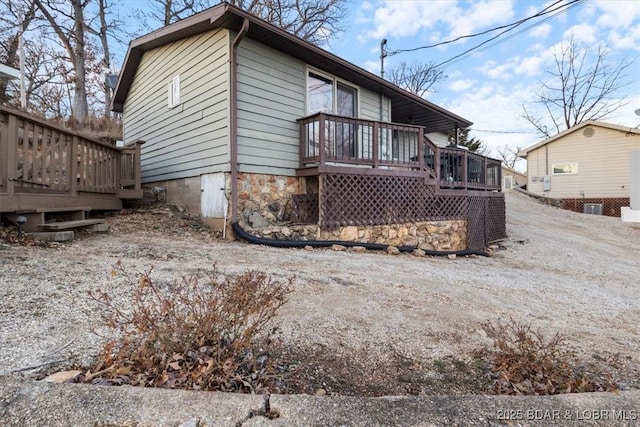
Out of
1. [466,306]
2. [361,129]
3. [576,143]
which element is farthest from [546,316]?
[576,143]

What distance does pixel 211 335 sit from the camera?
5.54 feet

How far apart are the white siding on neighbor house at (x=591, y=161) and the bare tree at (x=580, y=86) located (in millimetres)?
7731

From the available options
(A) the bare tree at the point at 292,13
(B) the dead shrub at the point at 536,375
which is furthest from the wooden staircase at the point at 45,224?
(A) the bare tree at the point at 292,13

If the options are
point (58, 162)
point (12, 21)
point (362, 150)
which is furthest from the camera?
point (12, 21)

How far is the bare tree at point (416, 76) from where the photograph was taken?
75.7 feet

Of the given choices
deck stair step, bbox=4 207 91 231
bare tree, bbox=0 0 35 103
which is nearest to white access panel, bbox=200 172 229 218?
deck stair step, bbox=4 207 91 231

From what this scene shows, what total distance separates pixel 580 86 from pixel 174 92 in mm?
26974

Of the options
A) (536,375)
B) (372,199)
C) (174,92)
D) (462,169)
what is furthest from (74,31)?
(536,375)

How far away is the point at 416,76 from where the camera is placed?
77.6 ft

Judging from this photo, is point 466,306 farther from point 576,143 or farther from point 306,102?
point 576,143

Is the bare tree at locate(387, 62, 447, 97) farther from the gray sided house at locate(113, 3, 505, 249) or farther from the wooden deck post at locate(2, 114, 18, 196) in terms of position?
the wooden deck post at locate(2, 114, 18, 196)

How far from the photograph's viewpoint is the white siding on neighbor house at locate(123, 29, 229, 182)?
241 inches

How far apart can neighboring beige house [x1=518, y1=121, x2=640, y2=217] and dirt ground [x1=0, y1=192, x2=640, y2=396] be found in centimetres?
1244

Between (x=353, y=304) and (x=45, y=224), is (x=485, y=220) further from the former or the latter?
(x=45, y=224)
